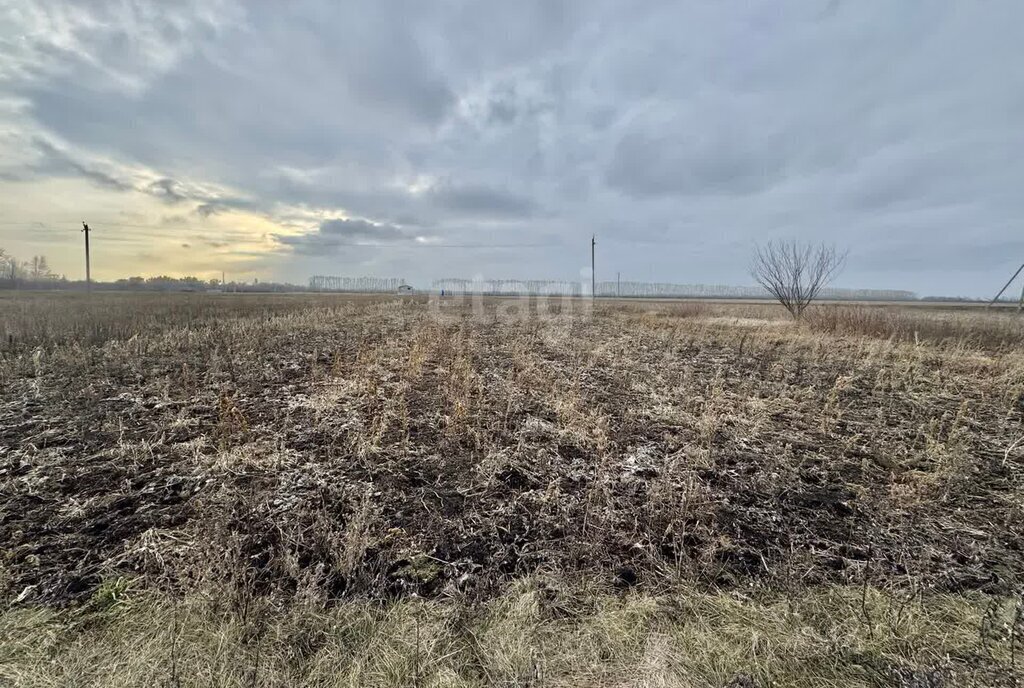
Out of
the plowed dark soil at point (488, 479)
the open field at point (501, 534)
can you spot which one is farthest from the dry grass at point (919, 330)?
the open field at point (501, 534)

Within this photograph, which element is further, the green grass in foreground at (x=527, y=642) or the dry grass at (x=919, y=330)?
the dry grass at (x=919, y=330)

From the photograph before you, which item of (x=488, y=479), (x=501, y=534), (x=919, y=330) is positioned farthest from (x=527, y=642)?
(x=919, y=330)

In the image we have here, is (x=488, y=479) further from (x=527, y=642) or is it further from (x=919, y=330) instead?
(x=919, y=330)

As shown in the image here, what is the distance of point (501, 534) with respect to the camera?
322 centimetres

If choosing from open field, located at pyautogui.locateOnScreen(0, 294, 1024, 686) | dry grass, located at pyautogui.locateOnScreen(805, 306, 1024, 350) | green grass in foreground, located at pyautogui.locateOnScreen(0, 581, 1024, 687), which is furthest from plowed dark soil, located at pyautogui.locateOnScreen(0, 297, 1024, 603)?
dry grass, located at pyautogui.locateOnScreen(805, 306, 1024, 350)

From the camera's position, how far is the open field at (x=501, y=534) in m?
2.04

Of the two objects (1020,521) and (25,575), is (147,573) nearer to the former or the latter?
(25,575)

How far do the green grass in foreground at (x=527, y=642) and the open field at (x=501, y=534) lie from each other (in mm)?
12

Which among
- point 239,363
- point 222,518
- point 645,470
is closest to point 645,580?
point 645,470

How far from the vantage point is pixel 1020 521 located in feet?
11.7

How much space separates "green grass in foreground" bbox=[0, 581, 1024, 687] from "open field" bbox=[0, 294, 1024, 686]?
1 cm

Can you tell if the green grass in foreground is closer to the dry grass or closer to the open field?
the open field

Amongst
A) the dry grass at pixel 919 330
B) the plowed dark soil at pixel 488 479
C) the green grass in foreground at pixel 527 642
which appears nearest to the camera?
the green grass in foreground at pixel 527 642

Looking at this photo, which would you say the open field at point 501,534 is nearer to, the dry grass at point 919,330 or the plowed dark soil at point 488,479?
the plowed dark soil at point 488,479
